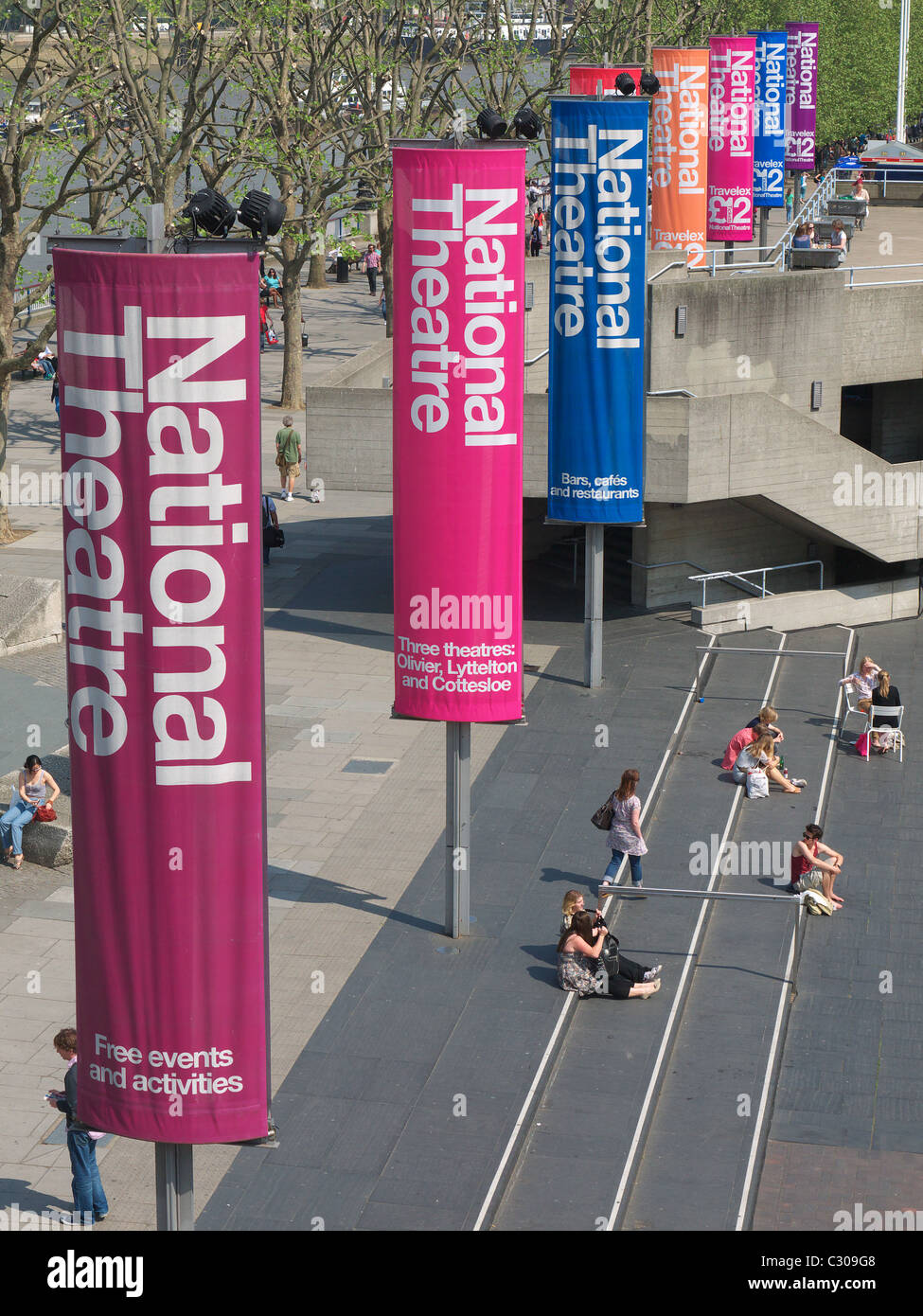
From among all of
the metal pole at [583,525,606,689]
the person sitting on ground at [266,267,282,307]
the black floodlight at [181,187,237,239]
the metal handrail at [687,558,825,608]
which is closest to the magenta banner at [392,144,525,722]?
the black floodlight at [181,187,237,239]

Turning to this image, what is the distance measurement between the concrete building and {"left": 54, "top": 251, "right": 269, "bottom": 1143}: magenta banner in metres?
17.6

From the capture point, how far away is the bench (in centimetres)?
3022

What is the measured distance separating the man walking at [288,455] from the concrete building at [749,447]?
4791mm

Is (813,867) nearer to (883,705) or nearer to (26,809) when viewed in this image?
(883,705)

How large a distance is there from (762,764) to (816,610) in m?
7.68

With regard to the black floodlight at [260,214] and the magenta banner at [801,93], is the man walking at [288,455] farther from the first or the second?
the black floodlight at [260,214]

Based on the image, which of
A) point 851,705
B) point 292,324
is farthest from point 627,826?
point 292,324

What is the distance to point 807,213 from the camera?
40.8 metres

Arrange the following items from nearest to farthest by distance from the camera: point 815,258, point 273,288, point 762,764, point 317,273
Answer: point 762,764 < point 815,258 < point 273,288 < point 317,273

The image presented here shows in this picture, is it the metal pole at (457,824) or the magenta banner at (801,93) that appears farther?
the magenta banner at (801,93)

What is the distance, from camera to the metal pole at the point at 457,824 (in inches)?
688

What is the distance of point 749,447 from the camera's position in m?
26.9

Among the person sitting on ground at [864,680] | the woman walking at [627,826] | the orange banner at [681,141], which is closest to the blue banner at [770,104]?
the orange banner at [681,141]
